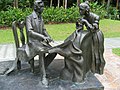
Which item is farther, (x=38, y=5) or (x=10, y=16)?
(x=10, y=16)

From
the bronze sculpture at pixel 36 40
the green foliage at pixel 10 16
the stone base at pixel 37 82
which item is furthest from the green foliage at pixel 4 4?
the bronze sculpture at pixel 36 40

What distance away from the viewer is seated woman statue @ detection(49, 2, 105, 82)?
12.1 ft

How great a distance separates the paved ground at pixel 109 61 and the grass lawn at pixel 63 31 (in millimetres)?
1067

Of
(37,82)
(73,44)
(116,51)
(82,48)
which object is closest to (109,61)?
(116,51)

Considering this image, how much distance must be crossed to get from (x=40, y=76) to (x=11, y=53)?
115 inches

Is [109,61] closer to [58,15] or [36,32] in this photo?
[36,32]

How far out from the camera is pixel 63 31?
33.4ft

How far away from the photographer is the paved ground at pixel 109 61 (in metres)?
4.38

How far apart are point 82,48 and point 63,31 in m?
6.44

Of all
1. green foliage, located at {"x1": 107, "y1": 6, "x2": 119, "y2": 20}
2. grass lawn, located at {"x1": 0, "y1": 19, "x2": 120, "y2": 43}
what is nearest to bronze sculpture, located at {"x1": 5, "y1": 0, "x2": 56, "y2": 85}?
grass lawn, located at {"x1": 0, "y1": 19, "x2": 120, "y2": 43}

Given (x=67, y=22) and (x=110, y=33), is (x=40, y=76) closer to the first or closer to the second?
(x=110, y=33)

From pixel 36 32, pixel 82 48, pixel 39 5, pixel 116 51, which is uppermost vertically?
pixel 39 5

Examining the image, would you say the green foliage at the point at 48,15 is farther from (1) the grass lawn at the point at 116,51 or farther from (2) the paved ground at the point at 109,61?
(1) the grass lawn at the point at 116,51

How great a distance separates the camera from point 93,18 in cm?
380
